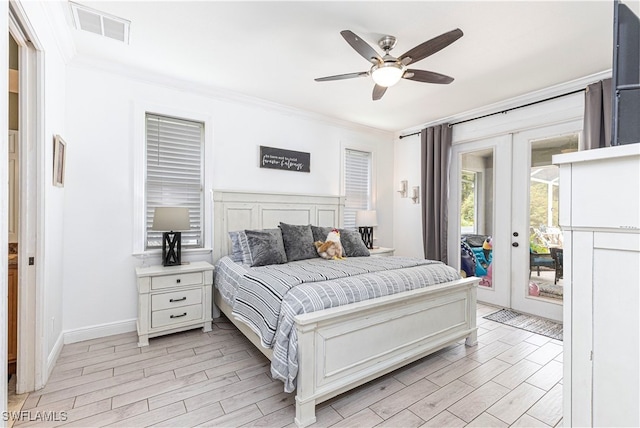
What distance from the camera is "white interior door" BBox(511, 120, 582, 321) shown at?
3602 millimetres

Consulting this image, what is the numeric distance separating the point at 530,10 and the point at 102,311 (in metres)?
4.45

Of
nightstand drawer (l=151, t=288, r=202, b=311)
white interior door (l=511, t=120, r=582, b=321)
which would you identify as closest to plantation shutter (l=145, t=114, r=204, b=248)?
nightstand drawer (l=151, t=288, r=202, b=311)

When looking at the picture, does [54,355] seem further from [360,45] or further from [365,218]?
[365,218]

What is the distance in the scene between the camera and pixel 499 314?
3840mm

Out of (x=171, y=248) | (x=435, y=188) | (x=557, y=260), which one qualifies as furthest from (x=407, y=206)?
(x=171, y=248)

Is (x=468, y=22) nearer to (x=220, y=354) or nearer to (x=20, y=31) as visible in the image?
(x=20, y=31)

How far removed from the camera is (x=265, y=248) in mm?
3053

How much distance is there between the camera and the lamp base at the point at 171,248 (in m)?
3.16

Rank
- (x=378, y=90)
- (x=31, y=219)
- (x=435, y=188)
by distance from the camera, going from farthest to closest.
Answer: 1. (x=435, y=188)
2. (x=378, y=90)
3. (x=31, y=219)

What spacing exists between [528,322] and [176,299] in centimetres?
386

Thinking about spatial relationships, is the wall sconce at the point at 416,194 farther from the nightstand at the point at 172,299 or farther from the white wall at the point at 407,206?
the nightstand at the point at 172,299

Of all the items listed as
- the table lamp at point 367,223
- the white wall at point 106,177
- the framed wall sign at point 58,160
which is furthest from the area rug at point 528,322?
the framed wall sign at point 58,160

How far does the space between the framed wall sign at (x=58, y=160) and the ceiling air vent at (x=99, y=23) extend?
0.91 m

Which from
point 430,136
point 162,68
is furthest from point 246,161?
point 430,136
